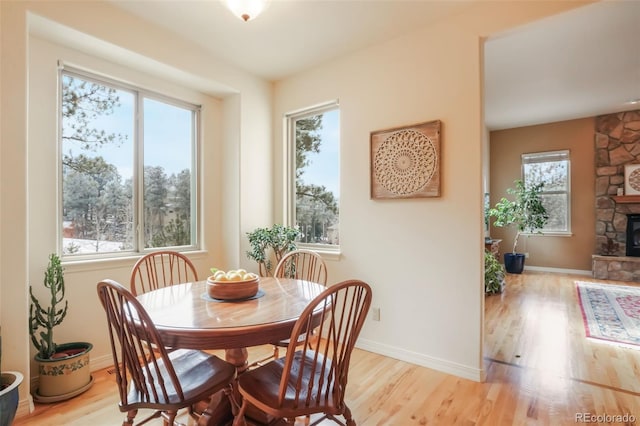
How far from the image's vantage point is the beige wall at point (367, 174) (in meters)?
1.97

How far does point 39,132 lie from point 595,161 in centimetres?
784

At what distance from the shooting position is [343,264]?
3.13 metres

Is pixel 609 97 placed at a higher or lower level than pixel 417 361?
higher

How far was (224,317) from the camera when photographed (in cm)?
148

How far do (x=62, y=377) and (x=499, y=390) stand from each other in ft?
9.48

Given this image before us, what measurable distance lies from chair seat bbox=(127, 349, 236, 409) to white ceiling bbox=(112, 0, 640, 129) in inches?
92.4

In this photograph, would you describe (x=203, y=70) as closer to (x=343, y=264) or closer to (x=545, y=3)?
(x=343, y=264)

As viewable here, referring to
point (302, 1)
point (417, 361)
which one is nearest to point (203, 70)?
point (302, 1)

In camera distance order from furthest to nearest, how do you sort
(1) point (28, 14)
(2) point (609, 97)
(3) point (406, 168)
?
1. (2) point (609, 97)
2. (3) point (406, 168)
3. (1) point (28, 14)

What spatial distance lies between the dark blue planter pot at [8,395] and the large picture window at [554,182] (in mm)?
7649

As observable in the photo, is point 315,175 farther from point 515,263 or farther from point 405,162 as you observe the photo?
point 515,263

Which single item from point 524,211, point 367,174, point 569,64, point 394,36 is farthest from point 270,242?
point 524,211

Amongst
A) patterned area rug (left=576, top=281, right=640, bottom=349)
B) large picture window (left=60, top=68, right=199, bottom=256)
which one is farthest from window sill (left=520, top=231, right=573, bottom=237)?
large picture window (left=60, top=68, right=199, bottom=256)

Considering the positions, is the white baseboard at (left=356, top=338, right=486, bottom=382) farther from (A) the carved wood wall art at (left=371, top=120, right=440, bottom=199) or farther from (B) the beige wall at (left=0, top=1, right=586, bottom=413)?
(A) the carved wood wall art at (left=371, top=120, right=440, bottom=199)
